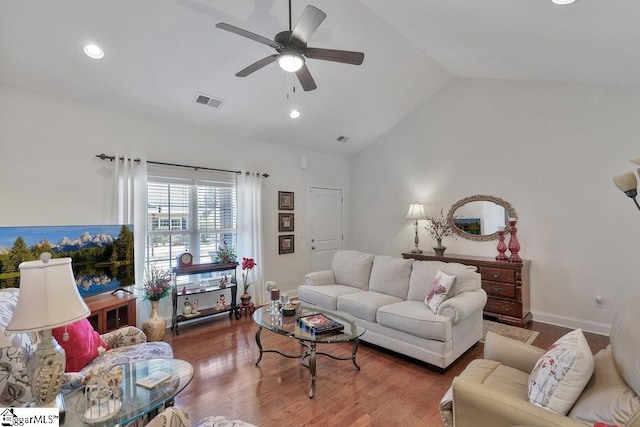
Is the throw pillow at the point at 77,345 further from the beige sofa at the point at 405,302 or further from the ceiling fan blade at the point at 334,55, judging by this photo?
the ceiling fan blade at the point at 334,55

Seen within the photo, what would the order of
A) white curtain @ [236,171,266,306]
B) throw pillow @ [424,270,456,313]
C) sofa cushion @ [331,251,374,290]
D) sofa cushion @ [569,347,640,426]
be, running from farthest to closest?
white curtain @ [236,171,266,306], sofa cushion @ [331,251,374,290], throw pillow @ [424,270,456,313], sofa cushion @ [569,347,640,426]

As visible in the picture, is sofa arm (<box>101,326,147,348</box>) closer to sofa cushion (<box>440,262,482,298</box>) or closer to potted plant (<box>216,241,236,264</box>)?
potted plant (<box>216,241,236,264</box>)

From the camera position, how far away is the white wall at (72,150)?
303 centimetres

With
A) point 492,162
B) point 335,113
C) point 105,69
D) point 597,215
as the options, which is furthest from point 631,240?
point 105,69

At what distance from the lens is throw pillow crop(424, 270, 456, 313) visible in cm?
299

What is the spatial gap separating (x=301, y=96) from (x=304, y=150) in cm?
153

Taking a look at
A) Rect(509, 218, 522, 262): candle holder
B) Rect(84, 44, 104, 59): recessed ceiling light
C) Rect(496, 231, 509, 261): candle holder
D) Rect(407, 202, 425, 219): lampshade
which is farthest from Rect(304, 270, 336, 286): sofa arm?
Rect(84, 44, 104, 59): recessed ceiling light

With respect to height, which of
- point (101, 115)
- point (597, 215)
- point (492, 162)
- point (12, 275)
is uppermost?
point (101, 115)

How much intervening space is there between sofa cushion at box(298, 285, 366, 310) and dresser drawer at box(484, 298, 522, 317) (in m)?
1.83

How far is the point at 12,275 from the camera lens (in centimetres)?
260

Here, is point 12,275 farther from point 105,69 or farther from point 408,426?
point 408,426

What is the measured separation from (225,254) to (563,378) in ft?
13.1

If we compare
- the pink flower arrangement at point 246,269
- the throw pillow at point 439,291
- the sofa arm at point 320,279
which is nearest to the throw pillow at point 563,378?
the throw pillow at point 439,291

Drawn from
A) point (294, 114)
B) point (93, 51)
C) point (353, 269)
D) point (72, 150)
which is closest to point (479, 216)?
point (353, 269)
